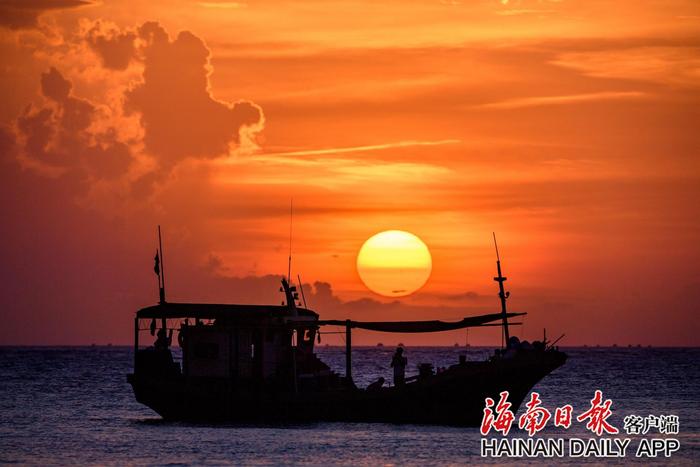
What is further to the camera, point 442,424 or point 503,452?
point 442,424

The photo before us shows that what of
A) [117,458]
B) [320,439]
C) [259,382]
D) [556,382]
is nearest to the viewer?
[117,458]

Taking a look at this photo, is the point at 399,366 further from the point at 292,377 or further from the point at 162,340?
the point at 162,340

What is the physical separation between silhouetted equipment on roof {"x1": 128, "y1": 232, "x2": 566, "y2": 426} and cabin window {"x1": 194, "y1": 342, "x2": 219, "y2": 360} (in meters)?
0.04

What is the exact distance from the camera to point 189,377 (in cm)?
5288

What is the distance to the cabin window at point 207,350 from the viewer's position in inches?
2060

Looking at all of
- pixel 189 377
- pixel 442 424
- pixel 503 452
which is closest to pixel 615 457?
pixel 503 452

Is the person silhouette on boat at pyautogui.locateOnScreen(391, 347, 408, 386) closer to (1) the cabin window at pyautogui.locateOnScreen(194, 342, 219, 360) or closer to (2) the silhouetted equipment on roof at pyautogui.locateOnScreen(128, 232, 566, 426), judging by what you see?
(2) the silhouetted equipment on roof at pyautogui.locateOnScreen(128, 232, 566, 426)

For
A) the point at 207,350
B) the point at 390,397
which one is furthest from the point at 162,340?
the point at 390,397

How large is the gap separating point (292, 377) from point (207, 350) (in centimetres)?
375

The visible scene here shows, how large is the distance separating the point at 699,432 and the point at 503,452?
13.1 m

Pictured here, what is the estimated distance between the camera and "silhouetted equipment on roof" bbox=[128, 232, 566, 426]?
167 ft

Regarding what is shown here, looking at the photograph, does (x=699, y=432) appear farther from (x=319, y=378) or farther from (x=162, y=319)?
(x=162, y=319)

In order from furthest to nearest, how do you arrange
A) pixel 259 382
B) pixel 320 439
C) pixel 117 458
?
pixel 259 382
pixel 320 439
pixel 117 458

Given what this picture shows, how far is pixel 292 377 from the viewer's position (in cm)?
5231
